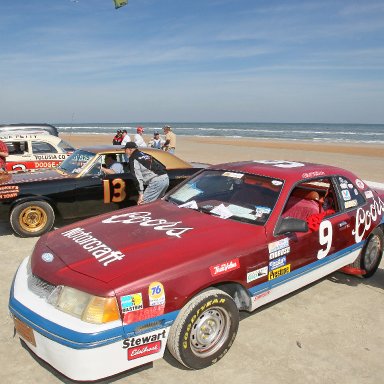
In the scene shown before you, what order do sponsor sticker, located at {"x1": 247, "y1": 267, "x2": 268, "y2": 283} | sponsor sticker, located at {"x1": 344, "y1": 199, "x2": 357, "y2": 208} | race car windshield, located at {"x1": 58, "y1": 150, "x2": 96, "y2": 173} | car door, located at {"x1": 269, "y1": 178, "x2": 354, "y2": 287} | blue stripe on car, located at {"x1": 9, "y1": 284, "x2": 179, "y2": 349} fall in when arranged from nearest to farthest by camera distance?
blue stripe on car, located at {"x1": 9, "y1": 284, "x2": 179, "y2": 349} → sponsor sticker, located at {"x1": 247, "y1": 267, "x2": 268, "y2": 283} → car door, located at {"x1": 269, "y1": 178, "x2": 354, "y2": 287} → sponsor sticker, located at {"x1": 344, "y1": 199, "x2": 357, "y2": 208} → race car windshield, located at {"x1": 58, "y1": 150, "x2": 96, "y2": 173}

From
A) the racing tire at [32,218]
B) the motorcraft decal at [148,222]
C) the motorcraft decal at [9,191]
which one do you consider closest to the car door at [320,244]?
the motorcraft decal at [148,222]

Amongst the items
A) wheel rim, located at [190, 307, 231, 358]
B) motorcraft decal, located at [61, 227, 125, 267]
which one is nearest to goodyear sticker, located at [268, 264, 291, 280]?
wheel rim, located at [190, 307, 231, 358]

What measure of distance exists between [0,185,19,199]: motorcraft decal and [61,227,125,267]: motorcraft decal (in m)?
2.99

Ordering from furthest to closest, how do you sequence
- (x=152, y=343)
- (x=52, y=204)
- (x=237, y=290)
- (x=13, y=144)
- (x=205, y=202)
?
(x=13, y=144), (x=52, y=204), (x=205, y=202), (x=237, y=290), (x=152, y=343)

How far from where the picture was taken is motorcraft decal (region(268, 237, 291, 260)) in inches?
138

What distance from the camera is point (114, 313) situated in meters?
2.65

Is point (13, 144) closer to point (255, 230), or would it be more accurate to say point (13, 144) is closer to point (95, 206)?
point (95, 206)

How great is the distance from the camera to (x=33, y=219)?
6547 mm

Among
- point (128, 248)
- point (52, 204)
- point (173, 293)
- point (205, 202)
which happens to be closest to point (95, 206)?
point (52, 204)

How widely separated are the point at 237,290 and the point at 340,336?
109 centimetres

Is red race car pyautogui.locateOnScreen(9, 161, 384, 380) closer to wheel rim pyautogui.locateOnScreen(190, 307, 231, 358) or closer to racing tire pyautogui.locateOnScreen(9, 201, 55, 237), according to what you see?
wheel rim pyautogui.locateOnScreen(190, 307, 231, 358)

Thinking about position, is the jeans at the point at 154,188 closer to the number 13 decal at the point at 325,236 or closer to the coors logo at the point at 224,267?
the number 13 decal at the point at 325,236

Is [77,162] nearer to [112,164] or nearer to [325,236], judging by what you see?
[112,164]

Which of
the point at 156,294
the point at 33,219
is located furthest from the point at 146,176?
the point at 156,294
